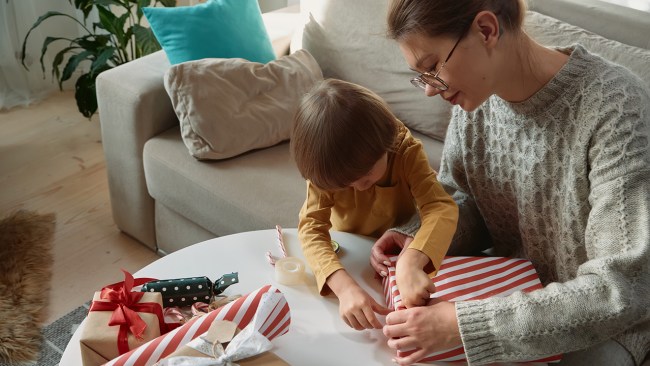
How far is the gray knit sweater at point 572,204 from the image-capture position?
1.12 metres

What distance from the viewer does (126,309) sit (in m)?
1.15

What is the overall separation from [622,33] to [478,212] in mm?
741

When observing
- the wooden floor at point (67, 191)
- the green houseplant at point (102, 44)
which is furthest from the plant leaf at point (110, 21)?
the wooden floor at point (67, 191)

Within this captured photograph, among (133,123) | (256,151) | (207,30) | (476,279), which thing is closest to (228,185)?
(256,151)

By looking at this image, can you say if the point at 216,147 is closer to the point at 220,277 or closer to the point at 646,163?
the point at 220,277

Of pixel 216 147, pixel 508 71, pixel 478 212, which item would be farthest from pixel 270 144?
pixel 508 71

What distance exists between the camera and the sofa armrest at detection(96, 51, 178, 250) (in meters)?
2.14

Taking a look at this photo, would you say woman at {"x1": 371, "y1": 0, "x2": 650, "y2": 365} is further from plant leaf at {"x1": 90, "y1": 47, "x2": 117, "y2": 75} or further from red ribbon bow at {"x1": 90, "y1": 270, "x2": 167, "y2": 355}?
plant leaf at {"x1": 90, "y1": 47, "x2": 117, "y2": 75}

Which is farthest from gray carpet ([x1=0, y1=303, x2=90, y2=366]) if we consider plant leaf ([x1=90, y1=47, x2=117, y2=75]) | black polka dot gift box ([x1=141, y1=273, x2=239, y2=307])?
plant leaf ([x1=90, y1=47, x2=117, y2=75])

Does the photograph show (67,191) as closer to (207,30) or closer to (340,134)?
(207,30)

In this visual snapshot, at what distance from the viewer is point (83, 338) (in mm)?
1118

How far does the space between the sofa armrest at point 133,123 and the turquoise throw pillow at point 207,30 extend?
0.11 m

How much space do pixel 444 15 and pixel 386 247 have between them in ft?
1.61

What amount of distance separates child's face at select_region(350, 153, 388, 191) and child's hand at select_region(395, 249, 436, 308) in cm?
17
